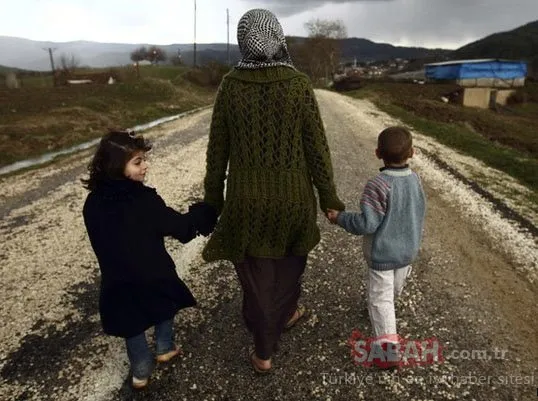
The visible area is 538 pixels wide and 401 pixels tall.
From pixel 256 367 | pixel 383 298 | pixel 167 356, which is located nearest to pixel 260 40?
pixel 383 298

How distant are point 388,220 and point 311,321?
4.88 feet

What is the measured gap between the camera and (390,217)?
3000 millimetres

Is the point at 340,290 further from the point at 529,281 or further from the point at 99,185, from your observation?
the point at 99,185

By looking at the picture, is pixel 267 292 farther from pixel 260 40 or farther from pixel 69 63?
pixel 69 63

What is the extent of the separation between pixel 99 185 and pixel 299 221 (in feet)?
4.50

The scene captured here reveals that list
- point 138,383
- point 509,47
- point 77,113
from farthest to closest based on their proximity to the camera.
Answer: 1. point 509,47
2. point 77,113
3. point 138,383

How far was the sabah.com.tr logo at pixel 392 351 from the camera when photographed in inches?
130

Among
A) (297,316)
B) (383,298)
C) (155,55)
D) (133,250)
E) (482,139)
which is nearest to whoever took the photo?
(133,250)

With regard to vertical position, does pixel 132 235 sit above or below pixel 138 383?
above

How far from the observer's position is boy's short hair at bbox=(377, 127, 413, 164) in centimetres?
288

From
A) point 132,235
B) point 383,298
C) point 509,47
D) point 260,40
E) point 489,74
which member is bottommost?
point 383,298

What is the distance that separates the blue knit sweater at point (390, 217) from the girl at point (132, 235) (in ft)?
3.72

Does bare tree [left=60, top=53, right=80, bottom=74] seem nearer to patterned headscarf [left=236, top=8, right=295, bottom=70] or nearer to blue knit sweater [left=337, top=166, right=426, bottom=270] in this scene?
patterned headscarf [left=236, top=8, right=295, bottom=70]

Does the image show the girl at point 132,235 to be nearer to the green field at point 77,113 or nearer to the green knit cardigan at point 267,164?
the green knit cardigan at point 267,164
